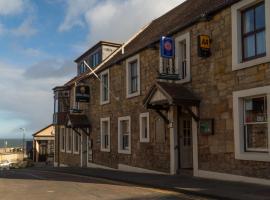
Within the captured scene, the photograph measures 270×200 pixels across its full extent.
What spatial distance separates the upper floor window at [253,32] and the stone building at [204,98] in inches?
1.2

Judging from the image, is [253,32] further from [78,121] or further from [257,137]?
[78,121]

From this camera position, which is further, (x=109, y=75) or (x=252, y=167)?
(x=109, y=75)

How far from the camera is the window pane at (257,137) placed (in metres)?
13.8

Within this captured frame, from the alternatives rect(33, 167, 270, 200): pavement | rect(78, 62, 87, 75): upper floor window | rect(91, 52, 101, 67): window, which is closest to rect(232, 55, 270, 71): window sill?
rect(33, 167, 270, 200): pavement

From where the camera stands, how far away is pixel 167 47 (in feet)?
59.6

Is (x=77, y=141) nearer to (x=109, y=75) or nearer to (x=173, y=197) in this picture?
(x=109, y=75)

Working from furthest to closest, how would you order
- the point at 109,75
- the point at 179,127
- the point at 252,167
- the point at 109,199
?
the point at 109,75 → the point at 179,127 → the point at 252,167 → the point at 109,199

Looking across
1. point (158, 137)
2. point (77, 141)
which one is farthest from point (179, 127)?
point (77, 141)

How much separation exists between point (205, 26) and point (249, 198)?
24.8ft

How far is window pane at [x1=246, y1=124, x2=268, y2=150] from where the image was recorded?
1377 centimetres

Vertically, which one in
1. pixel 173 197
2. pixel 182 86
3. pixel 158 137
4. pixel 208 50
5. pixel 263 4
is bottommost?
pixel 173 197

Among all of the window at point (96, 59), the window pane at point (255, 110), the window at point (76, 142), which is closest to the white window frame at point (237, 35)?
the window pane at point (255, 110)

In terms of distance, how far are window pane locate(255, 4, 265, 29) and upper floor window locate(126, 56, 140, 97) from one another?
8.65 meters

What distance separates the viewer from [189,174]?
57.3 ft
